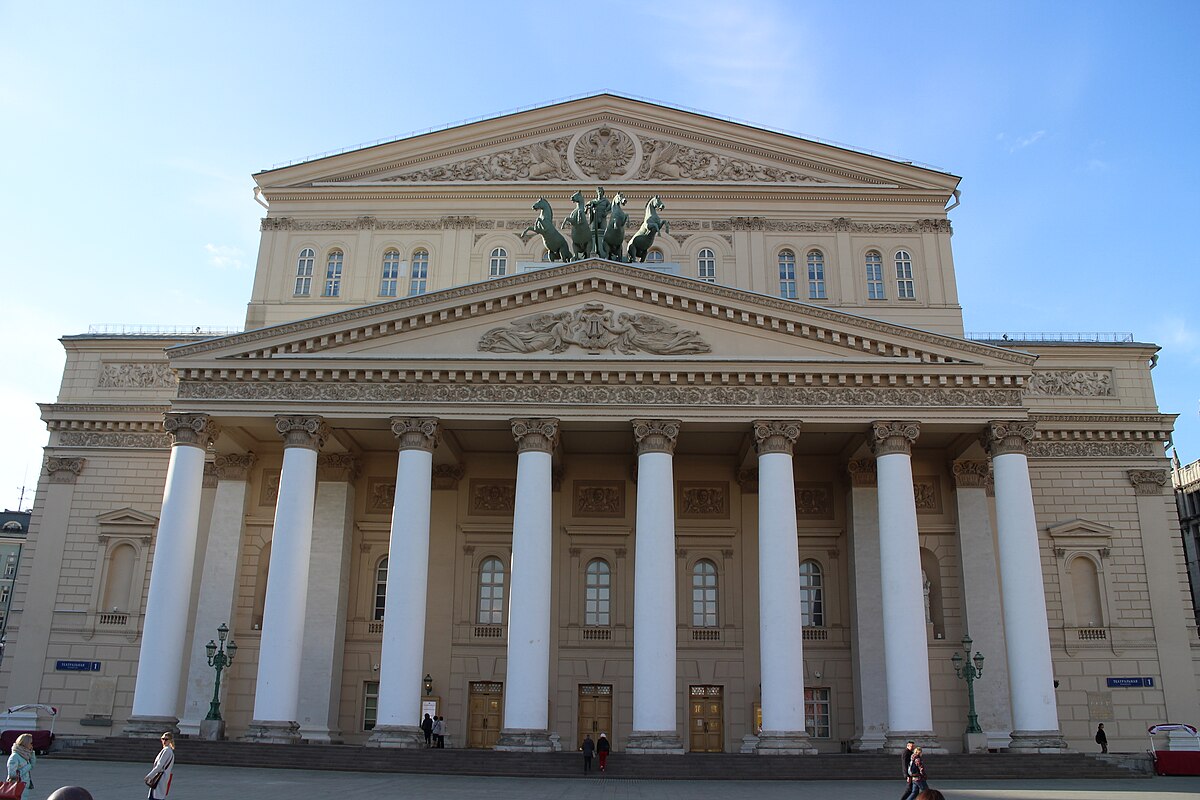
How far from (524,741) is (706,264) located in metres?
17.9

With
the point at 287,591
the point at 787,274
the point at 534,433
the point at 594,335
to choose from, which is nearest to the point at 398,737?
the point at 287,591

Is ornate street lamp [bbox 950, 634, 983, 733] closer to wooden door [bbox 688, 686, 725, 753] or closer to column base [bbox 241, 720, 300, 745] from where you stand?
wooden door [bbox 688, 686, 725, 753]

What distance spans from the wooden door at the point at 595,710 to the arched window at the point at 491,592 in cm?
342

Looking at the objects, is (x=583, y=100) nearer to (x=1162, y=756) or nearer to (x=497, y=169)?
(x=497, y=169)

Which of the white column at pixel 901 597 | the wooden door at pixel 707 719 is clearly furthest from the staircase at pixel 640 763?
the wooden door at pixel 707 719

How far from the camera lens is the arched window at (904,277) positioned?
3572 cm

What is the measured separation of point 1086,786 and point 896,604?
597 centimetres

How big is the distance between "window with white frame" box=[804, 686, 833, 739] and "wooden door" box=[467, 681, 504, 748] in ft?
30.3

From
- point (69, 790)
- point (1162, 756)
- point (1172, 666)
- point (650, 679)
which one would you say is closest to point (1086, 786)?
point (1162, 756)

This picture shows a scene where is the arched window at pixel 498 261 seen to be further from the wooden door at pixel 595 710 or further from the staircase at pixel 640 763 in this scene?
the staircase at pixel 640 763

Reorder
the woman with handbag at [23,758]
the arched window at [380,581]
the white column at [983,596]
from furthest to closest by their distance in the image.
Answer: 1. the arched window at [380,581]
2. the white column at [983,596]
3. the woman with handbag at [23,758]

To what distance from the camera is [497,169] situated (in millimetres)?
36812

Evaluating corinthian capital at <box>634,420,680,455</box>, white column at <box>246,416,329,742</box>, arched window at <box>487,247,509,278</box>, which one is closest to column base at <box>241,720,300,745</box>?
white column at <box>246,416,329,742</box>

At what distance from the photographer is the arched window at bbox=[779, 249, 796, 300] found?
35875 mm
